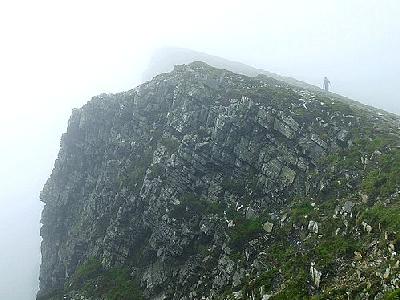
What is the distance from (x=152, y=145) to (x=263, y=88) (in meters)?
16.9

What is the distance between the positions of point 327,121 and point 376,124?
205 inches

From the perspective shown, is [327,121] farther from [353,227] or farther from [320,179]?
[353,227]

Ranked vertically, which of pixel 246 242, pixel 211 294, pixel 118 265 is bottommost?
pixel 118 265

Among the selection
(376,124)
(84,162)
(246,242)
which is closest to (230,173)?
(246,242)

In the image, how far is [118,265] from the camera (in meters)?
45.0

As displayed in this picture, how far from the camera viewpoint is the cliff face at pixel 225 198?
28.9 m

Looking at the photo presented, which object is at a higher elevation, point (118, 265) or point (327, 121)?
point (327, 121)

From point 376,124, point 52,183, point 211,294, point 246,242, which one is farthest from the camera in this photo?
point 52,183

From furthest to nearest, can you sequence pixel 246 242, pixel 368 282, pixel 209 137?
pixel 209 137, pixel 246 242, pixel 368 282

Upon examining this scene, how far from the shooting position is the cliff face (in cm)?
2889

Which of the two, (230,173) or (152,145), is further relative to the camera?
(152,145)

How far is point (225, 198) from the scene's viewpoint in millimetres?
42406

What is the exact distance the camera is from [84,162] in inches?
2544

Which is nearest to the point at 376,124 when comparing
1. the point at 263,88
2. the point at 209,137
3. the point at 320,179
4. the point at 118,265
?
the point at 320,179
